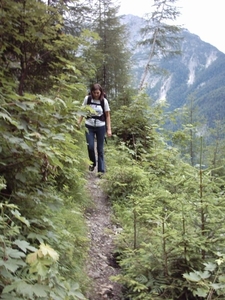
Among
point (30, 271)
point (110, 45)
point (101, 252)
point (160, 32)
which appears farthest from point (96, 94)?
point (160, 32)

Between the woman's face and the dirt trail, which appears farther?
the woman's face

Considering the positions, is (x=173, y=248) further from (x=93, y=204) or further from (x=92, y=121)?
(x=92, y=121)

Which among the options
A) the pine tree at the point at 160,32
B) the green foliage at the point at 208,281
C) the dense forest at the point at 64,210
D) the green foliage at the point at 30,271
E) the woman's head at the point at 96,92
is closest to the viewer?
the green foliage at the point at 30,271

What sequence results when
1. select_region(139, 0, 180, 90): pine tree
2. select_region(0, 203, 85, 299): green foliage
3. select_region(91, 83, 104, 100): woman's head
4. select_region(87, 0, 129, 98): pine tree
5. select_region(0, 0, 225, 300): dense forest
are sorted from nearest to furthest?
select_region(0, 203, 85, 299): green foliage, select_region(0, 0, 225, 300): dense forest, select_region(91, 83, 104, 100): woman's head, select_region(87, 0, 129, 98): pine tree, select_region(139, 0, 180, 90): pine tree

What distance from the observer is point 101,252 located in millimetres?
3945

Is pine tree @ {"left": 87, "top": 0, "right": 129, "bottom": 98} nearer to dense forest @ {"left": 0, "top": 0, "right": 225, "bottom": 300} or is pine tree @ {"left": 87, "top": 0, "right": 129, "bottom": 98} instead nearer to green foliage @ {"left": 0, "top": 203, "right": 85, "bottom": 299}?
dense forest @ {"left": 0, "top": 0, "right": 225, "bottom": 300}

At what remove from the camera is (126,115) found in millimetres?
10680

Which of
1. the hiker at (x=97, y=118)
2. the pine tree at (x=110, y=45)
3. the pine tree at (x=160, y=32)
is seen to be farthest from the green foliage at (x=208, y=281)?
the pine tree at (x=160, y=32)

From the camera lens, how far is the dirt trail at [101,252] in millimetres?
3139

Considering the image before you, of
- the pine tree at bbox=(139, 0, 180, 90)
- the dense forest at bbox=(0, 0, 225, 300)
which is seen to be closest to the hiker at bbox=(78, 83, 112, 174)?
the dense forest at bbox=(0, 0, 225, 300)

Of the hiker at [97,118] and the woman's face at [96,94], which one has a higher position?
the woman's face at [96,94]

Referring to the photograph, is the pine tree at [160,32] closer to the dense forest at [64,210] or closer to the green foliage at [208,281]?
the dense forest at [64,210]

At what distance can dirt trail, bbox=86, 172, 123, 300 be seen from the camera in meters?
3.14

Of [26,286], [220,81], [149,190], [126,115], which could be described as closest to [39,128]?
[26,286]
